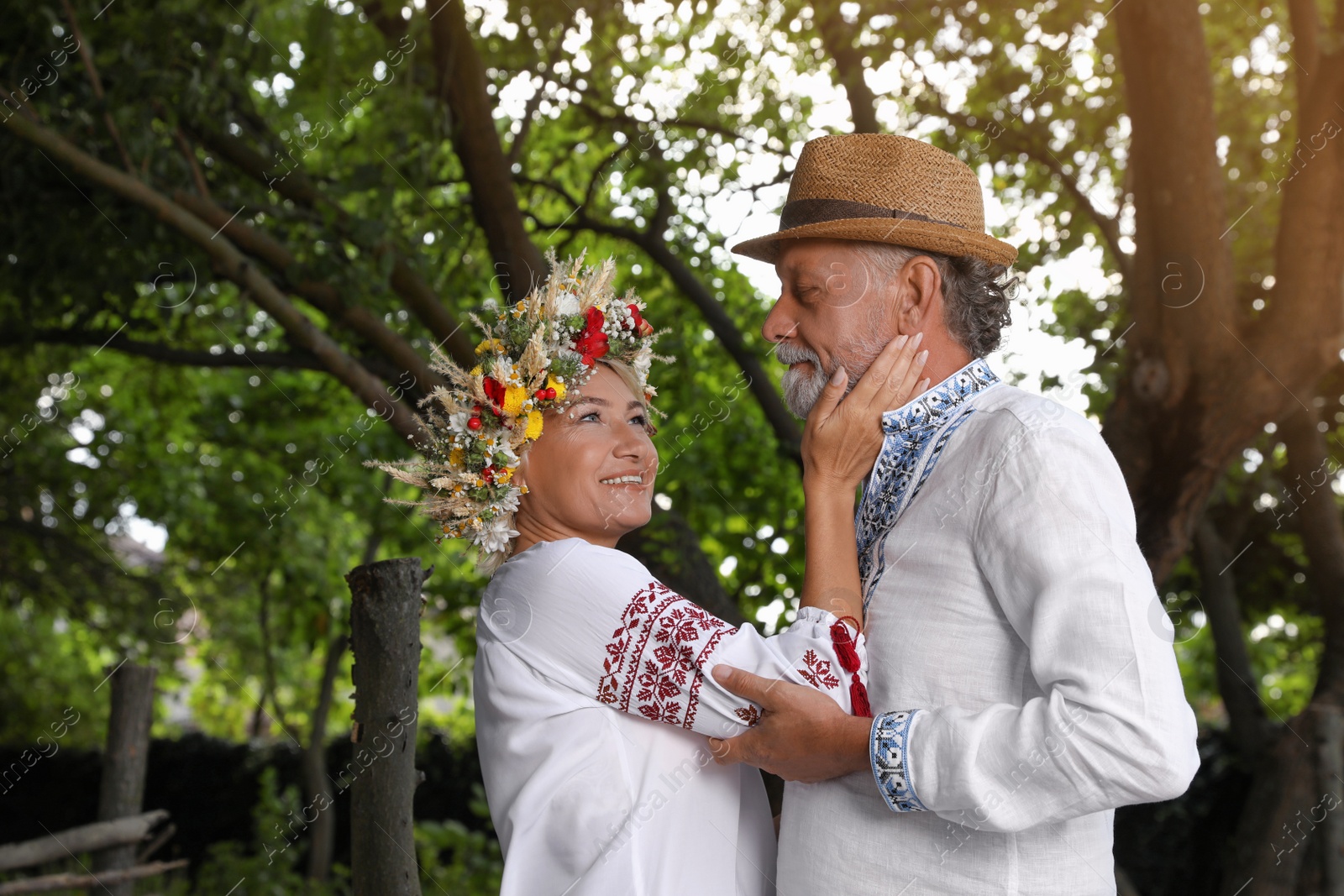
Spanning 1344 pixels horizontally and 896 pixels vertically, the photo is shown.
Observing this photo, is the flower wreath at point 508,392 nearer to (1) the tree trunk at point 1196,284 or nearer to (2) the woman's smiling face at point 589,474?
(2) the woman's smiling face at point 589,474

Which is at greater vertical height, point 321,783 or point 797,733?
point 321,783

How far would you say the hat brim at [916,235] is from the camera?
2064mm

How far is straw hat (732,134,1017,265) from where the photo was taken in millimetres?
2072

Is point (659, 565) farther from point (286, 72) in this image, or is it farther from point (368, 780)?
point (286, 72)

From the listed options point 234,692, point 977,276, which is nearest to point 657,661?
point 977,276

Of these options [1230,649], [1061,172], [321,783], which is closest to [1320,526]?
[1230,649]

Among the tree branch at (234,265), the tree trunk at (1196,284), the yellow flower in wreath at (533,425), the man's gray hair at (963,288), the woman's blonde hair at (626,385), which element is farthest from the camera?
the tree branch at (234,265)

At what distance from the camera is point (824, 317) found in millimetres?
2152

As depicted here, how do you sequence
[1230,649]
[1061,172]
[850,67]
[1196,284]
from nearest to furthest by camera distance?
[1196,284] < [850,67] < [1061,172] < [1230,649]

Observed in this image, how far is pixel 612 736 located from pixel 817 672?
1.48 feet

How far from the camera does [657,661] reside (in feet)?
6.75

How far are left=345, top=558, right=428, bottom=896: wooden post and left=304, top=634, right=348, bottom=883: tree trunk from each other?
4.58 metres

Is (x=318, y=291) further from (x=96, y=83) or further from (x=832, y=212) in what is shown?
(x=832, y=212)

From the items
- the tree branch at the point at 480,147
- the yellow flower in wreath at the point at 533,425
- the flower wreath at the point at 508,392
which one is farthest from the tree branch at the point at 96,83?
the yellow flower in wreath at the point at 533,425
